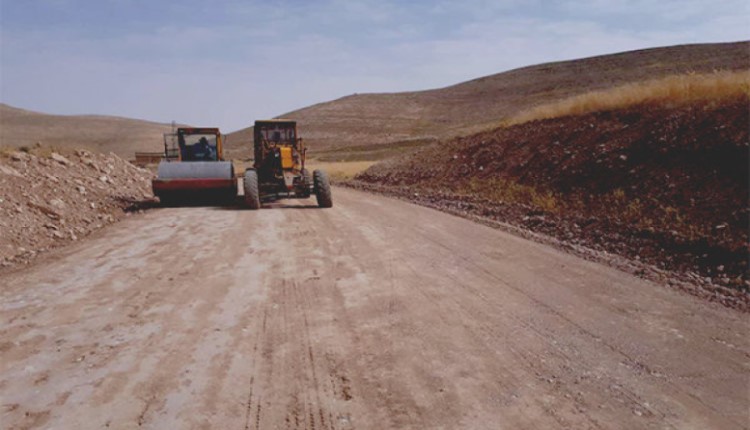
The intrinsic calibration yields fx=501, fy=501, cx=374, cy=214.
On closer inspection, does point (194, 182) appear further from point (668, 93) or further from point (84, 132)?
point (84, 132)

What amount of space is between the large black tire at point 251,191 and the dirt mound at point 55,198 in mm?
3155

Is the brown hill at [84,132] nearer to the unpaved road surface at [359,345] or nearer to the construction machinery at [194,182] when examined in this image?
the construction machinery at [194,182]

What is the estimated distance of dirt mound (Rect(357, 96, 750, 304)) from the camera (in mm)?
8086

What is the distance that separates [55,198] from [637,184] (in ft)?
42.8

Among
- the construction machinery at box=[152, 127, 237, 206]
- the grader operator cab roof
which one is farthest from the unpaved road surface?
the grader operator cab roof

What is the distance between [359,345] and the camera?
15.2ft

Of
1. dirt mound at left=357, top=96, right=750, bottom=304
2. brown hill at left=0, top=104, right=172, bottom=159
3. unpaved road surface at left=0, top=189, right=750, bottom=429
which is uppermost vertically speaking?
brown hill at left=0, top=104, right=172, bottom=159

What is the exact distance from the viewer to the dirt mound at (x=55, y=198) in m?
8.77

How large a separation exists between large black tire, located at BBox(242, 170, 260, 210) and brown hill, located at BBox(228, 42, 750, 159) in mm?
39008

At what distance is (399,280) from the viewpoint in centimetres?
666

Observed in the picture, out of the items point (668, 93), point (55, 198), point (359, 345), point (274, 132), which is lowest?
point (359, 345)

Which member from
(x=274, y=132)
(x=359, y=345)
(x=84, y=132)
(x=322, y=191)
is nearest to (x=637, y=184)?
(x=322, y=191)

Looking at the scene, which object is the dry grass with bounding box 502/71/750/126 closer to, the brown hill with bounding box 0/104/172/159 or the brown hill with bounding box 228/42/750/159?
the brown hill with bounding box 228/42/750/159

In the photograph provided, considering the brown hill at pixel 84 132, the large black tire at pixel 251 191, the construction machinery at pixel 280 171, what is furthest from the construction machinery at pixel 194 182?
the brown hill at pixel 84 132
